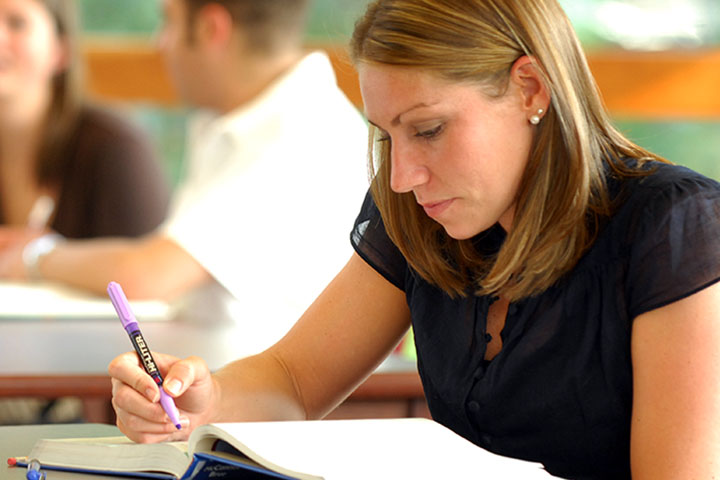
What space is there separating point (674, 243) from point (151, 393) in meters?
0.61

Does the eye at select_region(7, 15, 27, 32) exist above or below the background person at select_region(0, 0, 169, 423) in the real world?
above

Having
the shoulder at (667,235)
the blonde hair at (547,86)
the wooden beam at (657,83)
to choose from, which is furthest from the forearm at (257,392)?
the wooden beam at (657,83)

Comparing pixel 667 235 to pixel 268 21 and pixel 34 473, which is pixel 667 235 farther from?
pixel 268 21

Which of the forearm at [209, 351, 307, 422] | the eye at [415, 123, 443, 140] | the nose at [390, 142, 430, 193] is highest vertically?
the eye at [415, 123, 443, 140]

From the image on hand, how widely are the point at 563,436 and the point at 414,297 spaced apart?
0.29 metres

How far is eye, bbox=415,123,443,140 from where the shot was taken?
1.21 metres

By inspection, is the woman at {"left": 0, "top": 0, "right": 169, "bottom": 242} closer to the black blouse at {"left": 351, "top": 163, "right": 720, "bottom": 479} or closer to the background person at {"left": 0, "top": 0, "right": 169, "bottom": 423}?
the background person at {"left": 0, "top": 0, "right": 169, "bottom": 423}

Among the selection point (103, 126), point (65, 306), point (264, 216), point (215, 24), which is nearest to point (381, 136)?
point (264, 216)

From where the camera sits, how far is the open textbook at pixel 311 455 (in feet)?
3.11

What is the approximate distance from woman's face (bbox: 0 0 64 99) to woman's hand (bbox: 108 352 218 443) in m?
2.39

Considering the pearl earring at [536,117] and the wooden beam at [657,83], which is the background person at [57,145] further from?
the pearl earring at [536,117]

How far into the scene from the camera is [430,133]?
122cm

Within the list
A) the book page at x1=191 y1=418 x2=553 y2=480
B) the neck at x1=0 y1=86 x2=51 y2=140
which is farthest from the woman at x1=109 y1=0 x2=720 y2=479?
the neck at x1=0 y1=86 x2=51 y2=140

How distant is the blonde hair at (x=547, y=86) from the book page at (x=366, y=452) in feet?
0.89
